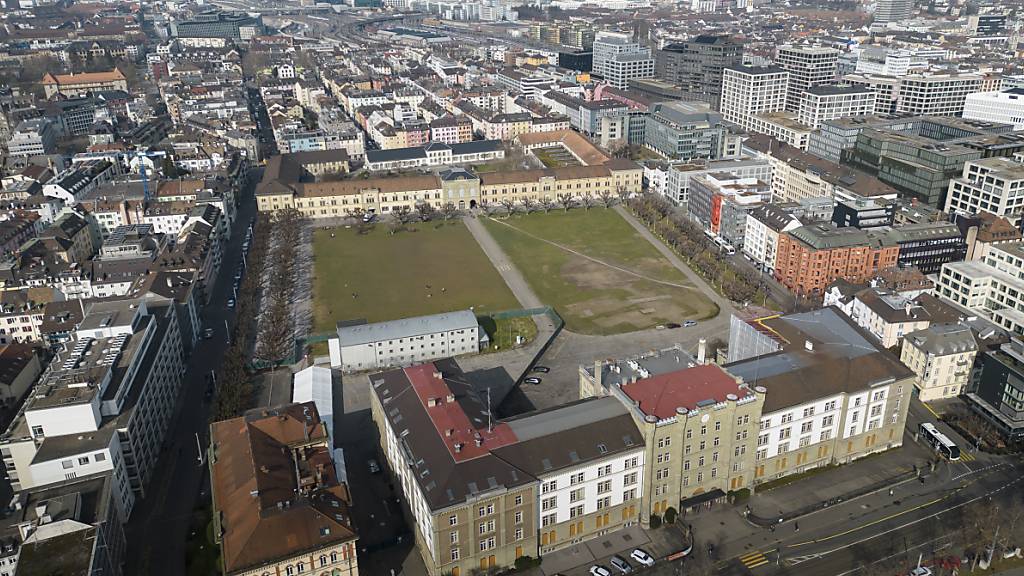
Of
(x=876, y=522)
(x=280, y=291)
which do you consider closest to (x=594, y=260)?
(x=280, y=291)

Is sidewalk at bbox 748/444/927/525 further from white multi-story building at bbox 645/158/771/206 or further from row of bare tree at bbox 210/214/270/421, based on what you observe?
white multi-story building at bbox 645/158/771/206

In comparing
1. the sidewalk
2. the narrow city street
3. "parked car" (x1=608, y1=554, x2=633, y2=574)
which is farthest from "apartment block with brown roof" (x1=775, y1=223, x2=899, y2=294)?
the narrow city street

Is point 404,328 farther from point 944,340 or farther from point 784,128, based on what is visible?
point 784,128

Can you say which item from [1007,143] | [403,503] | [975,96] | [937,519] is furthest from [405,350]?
[975,96]

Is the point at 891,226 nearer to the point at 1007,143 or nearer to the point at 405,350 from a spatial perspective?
the point at 1007,143

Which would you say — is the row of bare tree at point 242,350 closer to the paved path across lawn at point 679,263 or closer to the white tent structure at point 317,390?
the white tent structure at point 317,390

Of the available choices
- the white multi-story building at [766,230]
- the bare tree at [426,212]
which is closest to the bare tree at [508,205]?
the bare tree at [426,212]
